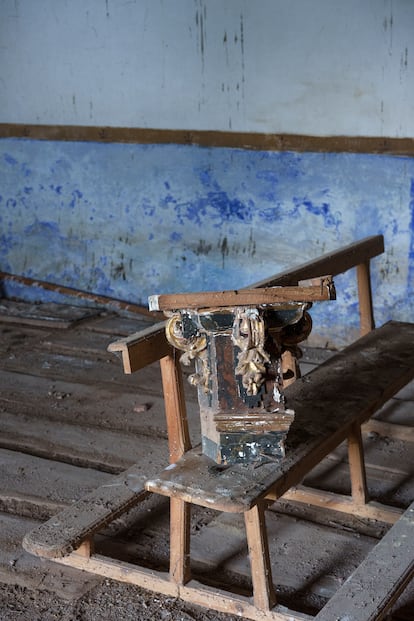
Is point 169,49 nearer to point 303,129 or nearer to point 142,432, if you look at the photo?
point 303,129

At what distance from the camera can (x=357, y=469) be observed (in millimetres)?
3545

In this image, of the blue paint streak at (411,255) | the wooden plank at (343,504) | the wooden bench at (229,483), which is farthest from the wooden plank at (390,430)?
the blue paint streak at (411,255)

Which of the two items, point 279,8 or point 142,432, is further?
point 279,8

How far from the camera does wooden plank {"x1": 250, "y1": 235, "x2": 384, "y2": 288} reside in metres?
3.57

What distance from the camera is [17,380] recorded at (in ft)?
17.1

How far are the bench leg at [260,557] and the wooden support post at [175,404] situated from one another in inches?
18.5

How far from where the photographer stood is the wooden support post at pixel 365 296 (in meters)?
4.34

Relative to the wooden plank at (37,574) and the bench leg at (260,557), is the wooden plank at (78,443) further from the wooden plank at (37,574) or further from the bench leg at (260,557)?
the bench leg at (260,557)

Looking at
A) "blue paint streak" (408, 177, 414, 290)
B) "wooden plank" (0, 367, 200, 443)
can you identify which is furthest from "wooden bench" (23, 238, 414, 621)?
"blue paint streak" (408, 177, 414, 290)

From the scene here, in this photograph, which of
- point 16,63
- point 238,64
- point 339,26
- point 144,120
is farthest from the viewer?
point 16,63

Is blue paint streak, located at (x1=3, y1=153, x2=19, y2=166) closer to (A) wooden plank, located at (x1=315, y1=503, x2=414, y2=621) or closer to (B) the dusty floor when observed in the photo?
(B) the dusty floor

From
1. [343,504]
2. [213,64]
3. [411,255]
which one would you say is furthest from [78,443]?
[213,64]

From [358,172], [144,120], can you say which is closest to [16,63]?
[144,120]

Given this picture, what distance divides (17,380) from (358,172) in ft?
7.86
